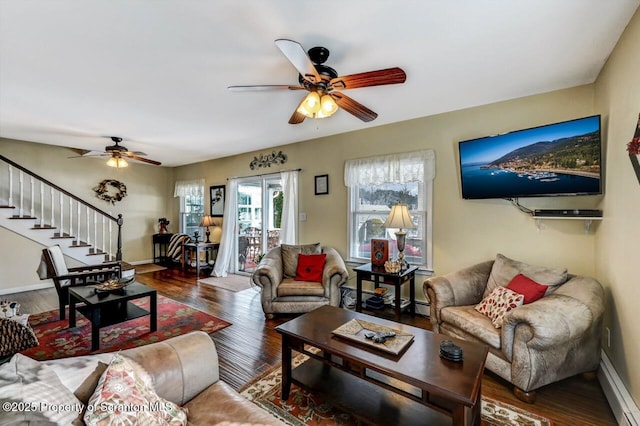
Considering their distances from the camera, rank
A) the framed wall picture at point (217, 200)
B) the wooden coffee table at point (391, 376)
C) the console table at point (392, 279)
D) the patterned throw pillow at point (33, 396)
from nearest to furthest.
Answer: the patterned throw pillow at point (33, 396), the wooden coffee table at point (391, 376), the console table at point (392, 279), the framed wall picture at point (217, 200)

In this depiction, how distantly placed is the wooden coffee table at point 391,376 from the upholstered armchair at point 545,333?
0.39m

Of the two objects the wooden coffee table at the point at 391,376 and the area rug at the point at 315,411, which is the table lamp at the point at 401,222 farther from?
the area rug at the point at 315,411

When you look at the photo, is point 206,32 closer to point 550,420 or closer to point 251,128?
point 251,128

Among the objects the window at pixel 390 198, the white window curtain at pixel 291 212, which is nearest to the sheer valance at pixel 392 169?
the window at pixel 390 198

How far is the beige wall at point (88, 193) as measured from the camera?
4.52 metres

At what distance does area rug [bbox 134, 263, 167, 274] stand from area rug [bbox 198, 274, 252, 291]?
1.56 meters

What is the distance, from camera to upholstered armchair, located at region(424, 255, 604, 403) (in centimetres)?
185

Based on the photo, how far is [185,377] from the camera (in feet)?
4.24

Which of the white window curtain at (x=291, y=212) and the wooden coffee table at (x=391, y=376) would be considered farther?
the white window curtain at (x=291, y=212)

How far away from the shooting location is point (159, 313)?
11.6 ft

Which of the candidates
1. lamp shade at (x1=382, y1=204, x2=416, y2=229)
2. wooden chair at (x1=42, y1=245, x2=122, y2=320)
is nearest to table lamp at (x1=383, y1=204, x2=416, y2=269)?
lamp shade at (x1=382, y1=204, x2=416, y2=229)

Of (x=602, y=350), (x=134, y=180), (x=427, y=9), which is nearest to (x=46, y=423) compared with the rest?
(x=427, y=9)

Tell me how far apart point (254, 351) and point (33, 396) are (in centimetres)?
196

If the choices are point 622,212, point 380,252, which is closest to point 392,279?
point 380,252
